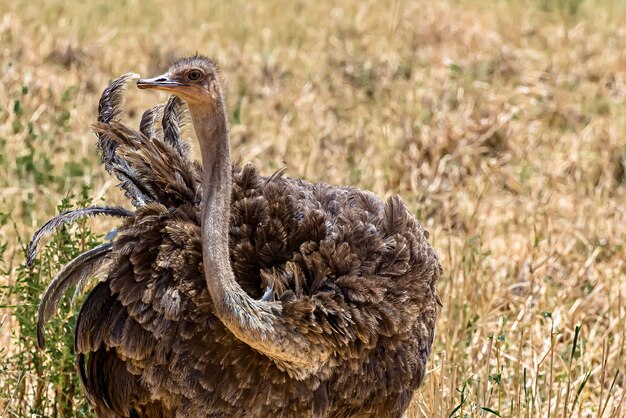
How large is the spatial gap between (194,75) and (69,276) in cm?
102

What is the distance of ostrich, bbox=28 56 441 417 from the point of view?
147 inches

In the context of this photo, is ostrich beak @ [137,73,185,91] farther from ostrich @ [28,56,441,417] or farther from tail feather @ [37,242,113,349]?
tail feather @ [37,242,113,349]

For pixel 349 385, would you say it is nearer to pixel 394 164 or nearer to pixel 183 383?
pixel 183 383

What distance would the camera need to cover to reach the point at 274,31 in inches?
415

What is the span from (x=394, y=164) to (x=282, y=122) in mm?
1101

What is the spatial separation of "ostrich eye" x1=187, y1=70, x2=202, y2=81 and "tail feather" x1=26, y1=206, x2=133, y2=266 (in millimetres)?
886

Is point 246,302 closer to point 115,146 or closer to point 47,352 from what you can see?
point 115,146

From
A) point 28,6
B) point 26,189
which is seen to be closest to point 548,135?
point 26,189

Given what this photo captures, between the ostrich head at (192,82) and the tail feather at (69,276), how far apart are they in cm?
87

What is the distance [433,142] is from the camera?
8.05 meters

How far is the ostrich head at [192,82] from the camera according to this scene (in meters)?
3.26

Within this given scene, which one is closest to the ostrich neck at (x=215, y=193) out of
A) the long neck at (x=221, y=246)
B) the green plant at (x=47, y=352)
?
the long neck at (x=221, y=246)

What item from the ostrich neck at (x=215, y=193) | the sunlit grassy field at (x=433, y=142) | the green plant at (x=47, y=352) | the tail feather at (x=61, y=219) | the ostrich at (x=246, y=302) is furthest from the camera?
the sunlit grassy field at (x=433, y=142)

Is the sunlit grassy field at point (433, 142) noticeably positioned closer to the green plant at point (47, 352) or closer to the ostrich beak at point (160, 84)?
the green plant at point (47, 352)
